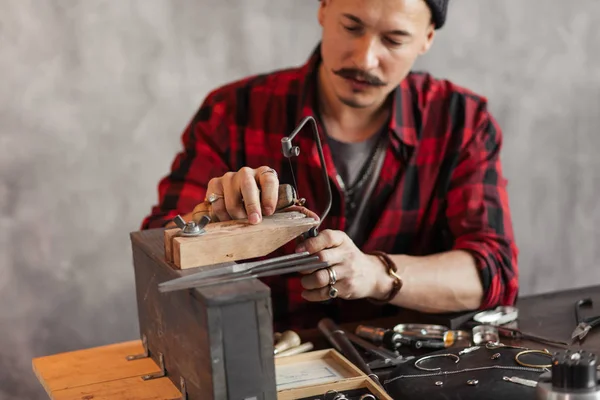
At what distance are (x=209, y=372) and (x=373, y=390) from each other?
31 centimetres

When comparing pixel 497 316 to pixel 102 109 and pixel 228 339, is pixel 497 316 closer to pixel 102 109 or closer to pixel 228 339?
pixel 228 339

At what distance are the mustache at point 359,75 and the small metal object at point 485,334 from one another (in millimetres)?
662

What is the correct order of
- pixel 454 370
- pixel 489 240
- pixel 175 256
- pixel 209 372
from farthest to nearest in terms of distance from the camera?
pixel 489 240 < pixel 454 370 < pixel 175 256 < pixel 209 372

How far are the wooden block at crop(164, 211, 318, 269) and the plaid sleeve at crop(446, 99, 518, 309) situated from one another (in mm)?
764

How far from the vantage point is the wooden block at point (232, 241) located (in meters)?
1.35

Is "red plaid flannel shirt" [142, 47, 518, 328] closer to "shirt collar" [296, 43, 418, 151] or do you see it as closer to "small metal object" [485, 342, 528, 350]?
A: "shirt collar" [296, 43, 418, 151]

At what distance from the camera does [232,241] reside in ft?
4.52

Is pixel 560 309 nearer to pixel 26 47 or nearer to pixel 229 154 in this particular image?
pixel 229 154

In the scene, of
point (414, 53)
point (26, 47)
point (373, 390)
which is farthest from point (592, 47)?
point (373, 390)

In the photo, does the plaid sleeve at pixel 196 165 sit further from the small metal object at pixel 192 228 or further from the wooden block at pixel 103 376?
the small metal object at pixel 192 228

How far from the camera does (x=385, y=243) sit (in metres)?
2.21

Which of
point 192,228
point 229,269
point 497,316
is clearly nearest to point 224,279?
point 229,269

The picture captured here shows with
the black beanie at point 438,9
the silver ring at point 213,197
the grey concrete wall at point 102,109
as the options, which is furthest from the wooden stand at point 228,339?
the grey concrete wall at point 102,109

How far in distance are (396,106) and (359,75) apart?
24cm
